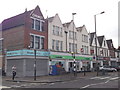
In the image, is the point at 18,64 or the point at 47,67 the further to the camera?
the point at 47,67

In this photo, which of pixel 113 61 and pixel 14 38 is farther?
pixel 113 61

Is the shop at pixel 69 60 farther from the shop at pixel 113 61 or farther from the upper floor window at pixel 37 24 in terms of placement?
the shop at pixel 113 61

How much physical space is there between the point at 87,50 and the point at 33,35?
18.1 metres

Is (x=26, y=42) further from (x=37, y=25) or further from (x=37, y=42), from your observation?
(x=37, y=25)

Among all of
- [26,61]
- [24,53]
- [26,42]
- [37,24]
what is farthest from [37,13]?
[26,61]

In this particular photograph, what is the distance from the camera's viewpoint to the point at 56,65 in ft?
102

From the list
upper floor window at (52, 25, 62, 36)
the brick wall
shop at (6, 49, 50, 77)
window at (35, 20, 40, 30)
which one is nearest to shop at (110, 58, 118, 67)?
upper floor window at (52, 25, 62, 36)

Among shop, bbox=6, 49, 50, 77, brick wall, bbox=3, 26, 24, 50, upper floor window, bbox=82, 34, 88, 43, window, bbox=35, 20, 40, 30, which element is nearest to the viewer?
shop, bbox=6, 49, 50, 77

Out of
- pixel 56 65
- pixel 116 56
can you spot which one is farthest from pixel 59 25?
pixel 116 56

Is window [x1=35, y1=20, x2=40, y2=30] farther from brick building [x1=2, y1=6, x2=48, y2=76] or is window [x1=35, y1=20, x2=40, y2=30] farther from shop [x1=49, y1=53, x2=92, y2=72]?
shop [x1=49, y1=53, x2=92, y2=72]

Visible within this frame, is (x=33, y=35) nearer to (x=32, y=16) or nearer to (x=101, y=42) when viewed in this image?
(x=32, y=16)

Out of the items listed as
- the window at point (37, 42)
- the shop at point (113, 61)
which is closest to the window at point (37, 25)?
the window at point (37, 42)

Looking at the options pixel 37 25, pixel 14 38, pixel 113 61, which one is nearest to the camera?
pixel 14 38

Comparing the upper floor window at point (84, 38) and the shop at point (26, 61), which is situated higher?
the upper floor window at point (84, 38)
